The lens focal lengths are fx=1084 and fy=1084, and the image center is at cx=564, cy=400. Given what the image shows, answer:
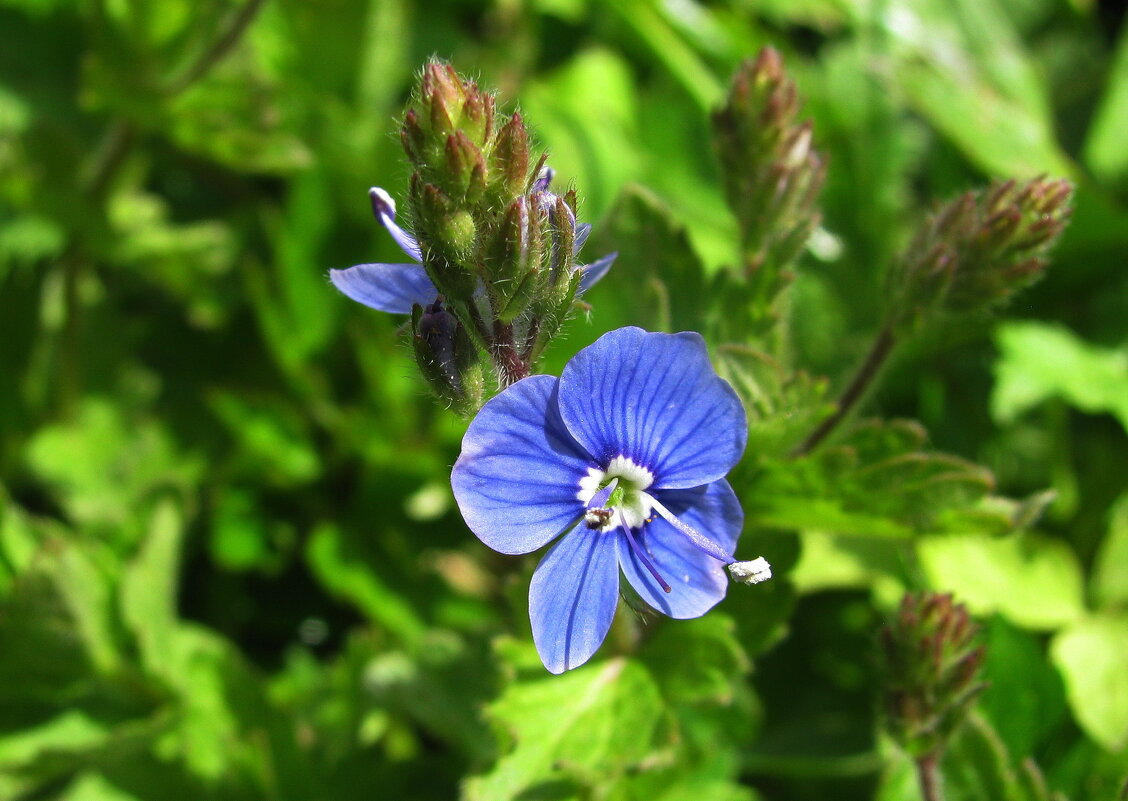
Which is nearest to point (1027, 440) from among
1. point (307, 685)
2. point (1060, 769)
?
point (1060, 769)

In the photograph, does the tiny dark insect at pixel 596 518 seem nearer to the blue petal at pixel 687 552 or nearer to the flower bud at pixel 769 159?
the blue petal at pixel 687 552

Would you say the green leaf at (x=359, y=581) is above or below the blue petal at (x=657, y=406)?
above

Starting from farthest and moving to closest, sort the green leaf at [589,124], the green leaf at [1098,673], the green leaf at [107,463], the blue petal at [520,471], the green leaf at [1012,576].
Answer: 1. the green leaf at [589,124]
2. the green leaf at [107,463]
3. the green leaf at [1012,576]
4. the green leaf at [1098,673]
5. the blue petal at [520,471]

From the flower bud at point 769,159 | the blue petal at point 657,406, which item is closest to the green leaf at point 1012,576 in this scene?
the flower bud at point 769,159

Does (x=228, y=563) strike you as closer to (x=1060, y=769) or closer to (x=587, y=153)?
(x=587, y=153)

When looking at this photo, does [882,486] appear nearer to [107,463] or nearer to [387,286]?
[387,286]

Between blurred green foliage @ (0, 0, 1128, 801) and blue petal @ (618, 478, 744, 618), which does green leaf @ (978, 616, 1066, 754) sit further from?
blue petal @ (618, 478, 744, 618)

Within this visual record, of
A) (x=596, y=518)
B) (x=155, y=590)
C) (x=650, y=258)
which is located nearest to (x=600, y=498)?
(x=596, y=518)

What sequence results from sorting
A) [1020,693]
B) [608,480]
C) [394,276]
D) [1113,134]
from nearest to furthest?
[608,480] < [394,276] < [1020,693] < [1113,134]
